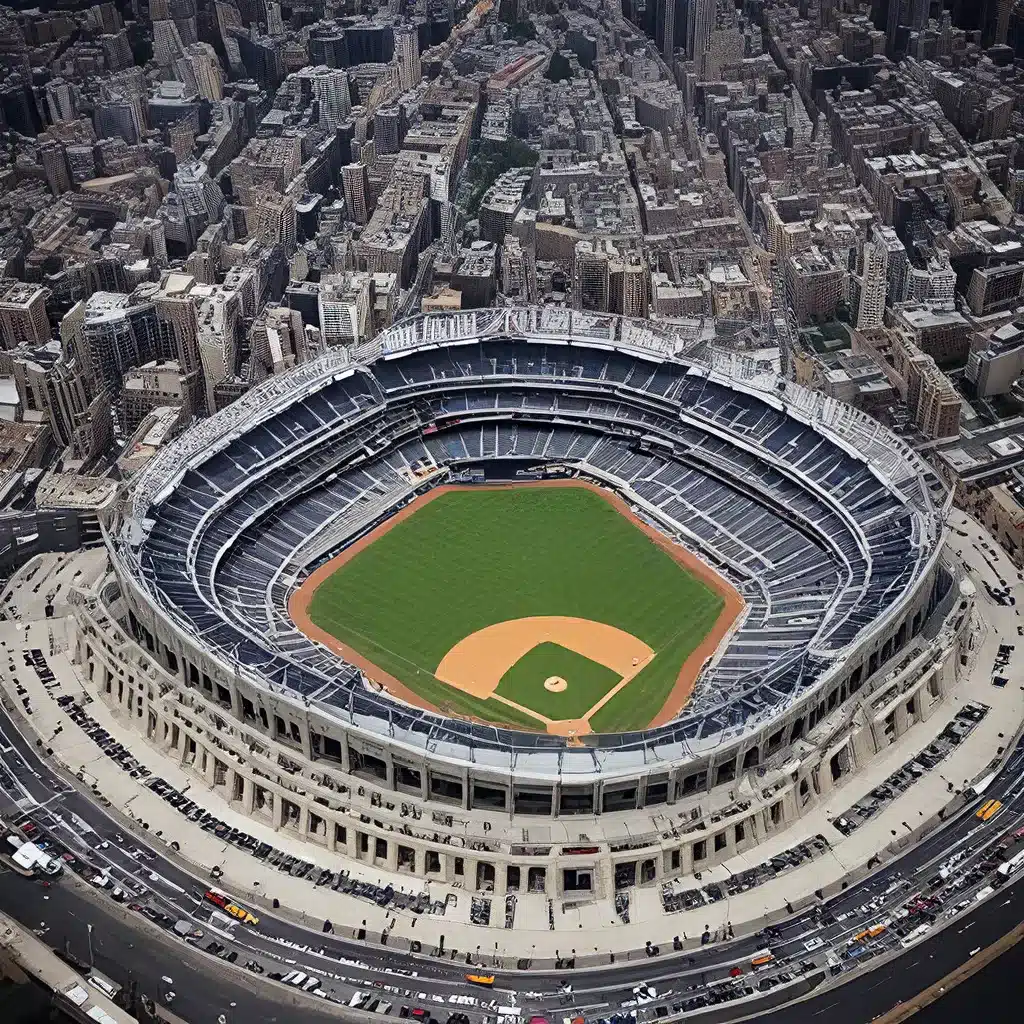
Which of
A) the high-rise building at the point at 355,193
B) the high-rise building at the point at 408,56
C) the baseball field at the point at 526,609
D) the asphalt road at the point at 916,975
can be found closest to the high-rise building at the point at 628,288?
the baseball field at the point at 526,609

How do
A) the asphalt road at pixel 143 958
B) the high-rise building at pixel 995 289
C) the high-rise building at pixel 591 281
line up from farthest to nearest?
the high-rise building at pixel 591 281 < the high-rise building at pixel 995 289 < the asphalt road at pixel 143 958

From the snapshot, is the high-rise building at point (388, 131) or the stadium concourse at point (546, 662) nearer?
the stadium concourse at point (546, 662)

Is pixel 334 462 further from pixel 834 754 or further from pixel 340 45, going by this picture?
pixel 340 45

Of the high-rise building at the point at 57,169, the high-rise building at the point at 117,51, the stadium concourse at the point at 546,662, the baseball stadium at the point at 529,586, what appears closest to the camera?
the stadium concourse at the point at 546,662

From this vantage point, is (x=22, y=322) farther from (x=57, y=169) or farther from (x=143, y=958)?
(x=143, y=958)

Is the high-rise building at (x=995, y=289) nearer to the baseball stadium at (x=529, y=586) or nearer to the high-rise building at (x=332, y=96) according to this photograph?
the baseball stadium at (x=529, y=586)

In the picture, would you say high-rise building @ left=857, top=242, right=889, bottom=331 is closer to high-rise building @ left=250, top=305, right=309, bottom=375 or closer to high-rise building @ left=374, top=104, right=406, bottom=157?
high-rise building @ left=250, top=305, right=309, bottom=375
